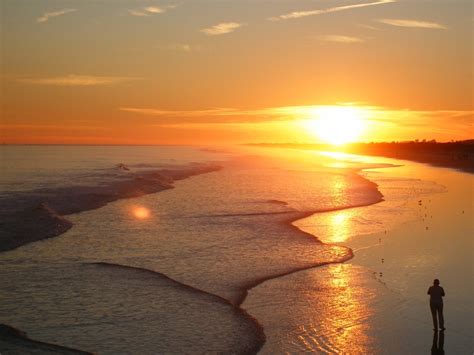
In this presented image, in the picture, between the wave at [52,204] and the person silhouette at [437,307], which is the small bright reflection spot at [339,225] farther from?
the wave at [52,204]

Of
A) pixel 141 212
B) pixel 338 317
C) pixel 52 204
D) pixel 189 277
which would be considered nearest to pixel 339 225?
pixel 141 212

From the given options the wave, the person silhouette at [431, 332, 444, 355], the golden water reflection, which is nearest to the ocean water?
the golden water reflection

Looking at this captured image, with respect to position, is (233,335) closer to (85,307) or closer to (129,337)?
(129,337)

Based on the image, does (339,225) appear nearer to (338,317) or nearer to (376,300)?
(376,300)

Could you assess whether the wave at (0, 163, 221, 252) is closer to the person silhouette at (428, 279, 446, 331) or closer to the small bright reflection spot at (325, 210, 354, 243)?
the small bright reflection spot at (325, 210, 354, 243)

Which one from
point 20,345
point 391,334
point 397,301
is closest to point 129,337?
point 20,345

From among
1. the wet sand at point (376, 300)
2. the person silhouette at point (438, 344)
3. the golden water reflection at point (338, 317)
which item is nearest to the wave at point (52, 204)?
the wet sand at point (376, 300)
